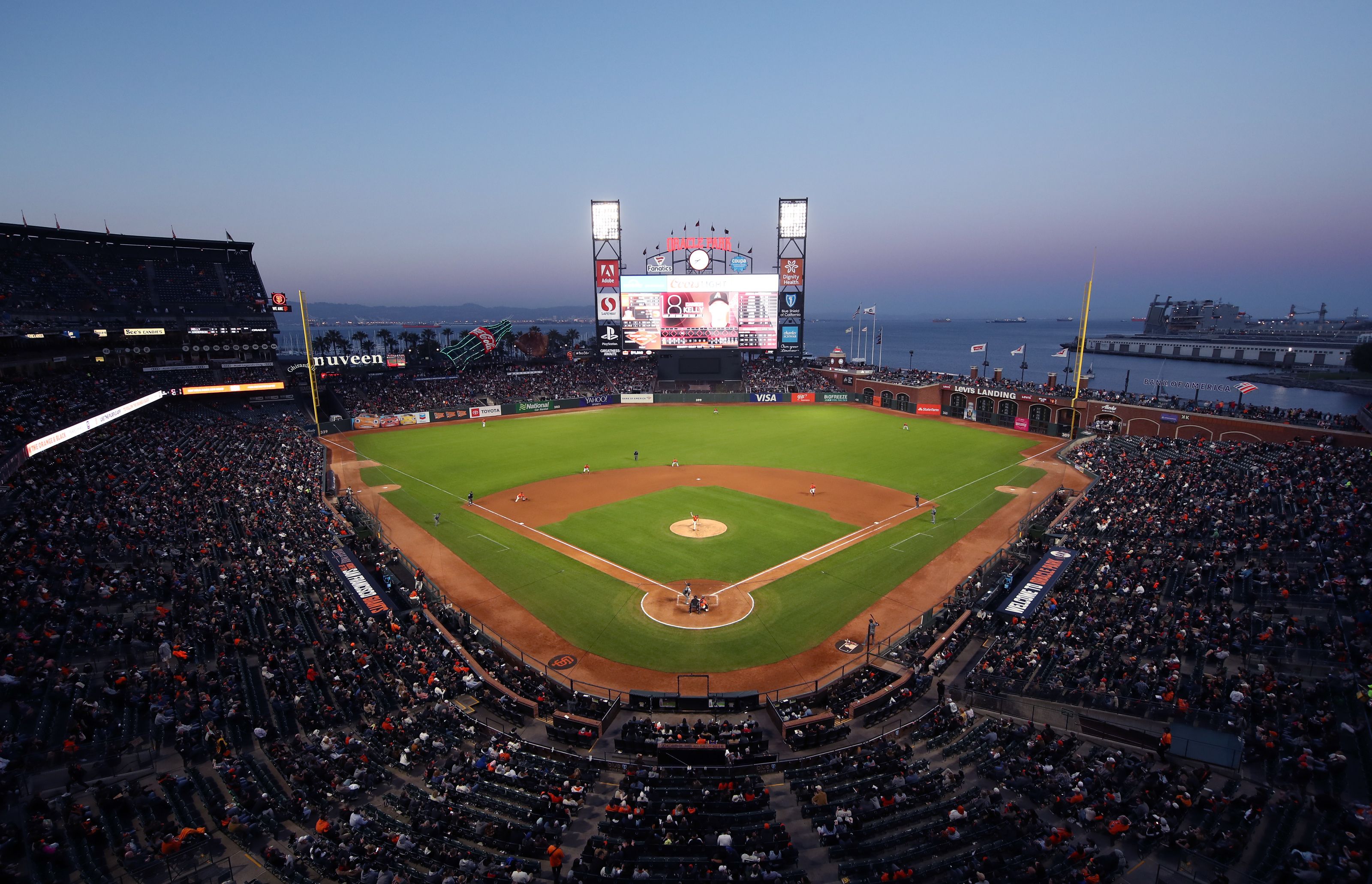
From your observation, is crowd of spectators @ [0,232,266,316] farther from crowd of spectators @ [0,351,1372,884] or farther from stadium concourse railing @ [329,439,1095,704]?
stadium concourse railing @ [329,439,1095,704]

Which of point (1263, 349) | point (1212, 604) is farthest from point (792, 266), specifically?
point (1263, 349)

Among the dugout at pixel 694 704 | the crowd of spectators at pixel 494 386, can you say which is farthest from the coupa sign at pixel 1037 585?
the crowd of spectators at pixel 494 386

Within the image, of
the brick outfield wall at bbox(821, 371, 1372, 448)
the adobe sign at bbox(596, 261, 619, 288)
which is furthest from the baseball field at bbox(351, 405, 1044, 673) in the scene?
the adobe sign at bbox(596, 261, 619, 288)

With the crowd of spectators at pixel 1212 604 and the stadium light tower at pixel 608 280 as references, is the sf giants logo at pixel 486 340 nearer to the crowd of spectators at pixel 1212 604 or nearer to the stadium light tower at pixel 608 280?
the stadium light tower at pixel 608 280

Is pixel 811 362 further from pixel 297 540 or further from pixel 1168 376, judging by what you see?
pixel 1168 376

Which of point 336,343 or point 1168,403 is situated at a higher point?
point 336,343

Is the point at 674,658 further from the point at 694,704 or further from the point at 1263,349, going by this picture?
the point at 1263,349
